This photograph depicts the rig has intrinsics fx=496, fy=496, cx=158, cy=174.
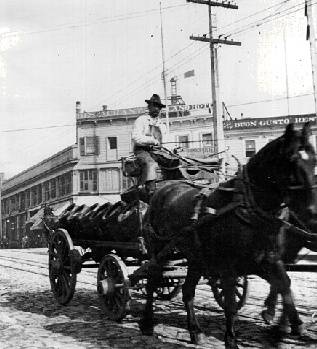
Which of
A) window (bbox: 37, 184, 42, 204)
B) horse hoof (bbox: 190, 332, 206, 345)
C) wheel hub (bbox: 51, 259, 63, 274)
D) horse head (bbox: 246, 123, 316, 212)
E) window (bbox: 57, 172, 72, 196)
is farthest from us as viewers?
window (bbox: 37, 184, 42, 204)

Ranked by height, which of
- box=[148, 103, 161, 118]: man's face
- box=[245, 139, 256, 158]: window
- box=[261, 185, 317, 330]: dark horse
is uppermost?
box=[245, 139, 256, 158]: window

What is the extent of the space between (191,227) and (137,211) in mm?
1951

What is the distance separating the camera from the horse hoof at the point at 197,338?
5867 millimetres

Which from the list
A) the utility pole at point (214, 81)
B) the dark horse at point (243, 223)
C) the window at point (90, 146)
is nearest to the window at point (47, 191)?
the window at point (90, 146)

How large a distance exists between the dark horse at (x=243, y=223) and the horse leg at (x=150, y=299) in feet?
0.04

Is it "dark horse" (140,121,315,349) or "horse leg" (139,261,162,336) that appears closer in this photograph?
"dark horse" (140,121,315,349)

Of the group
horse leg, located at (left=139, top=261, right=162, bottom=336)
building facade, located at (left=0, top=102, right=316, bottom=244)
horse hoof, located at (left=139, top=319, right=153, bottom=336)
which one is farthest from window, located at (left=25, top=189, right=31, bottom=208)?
horse hoof, located at (left=139, top=319, right=153, bottom=336)

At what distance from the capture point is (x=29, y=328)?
693 centimetres

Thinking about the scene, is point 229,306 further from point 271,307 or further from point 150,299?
point 150,299

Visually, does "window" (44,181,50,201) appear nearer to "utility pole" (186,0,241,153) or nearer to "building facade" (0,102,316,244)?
"building facade" (0,102,316,244)

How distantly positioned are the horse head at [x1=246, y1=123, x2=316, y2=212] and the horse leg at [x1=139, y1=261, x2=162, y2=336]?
223 centimetres

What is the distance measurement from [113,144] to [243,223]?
1584 inches

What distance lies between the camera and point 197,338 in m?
5.88

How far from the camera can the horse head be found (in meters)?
4.57
